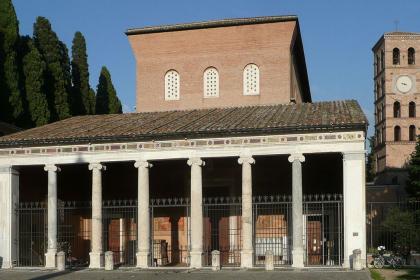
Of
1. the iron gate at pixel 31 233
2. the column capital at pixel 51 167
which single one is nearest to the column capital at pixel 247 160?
the column capital at pixel 51 167

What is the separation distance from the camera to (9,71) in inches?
1155

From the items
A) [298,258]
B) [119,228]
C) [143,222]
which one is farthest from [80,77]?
[298,258]

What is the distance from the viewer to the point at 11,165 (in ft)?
76.1

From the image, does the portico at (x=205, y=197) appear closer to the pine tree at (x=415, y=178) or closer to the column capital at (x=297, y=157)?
the column capital at (x=297, y=157)

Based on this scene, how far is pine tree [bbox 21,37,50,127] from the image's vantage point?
102 ft

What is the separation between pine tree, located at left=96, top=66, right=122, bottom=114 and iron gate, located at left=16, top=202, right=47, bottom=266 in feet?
52.8

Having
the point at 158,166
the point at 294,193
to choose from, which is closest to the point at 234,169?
the point at 158,166

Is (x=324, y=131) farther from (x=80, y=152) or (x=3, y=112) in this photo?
(x=3, y=112)

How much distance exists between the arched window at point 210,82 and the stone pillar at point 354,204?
9.60 meters

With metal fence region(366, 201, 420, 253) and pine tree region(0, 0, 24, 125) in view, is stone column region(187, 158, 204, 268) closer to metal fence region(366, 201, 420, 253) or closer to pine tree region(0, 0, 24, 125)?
metal fence region(366, 201, 420, 253)

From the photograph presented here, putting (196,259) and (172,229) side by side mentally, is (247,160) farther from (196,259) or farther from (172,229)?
(172,229)

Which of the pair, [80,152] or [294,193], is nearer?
[294,193]

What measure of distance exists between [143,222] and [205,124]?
3929 mm

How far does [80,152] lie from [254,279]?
832cm
